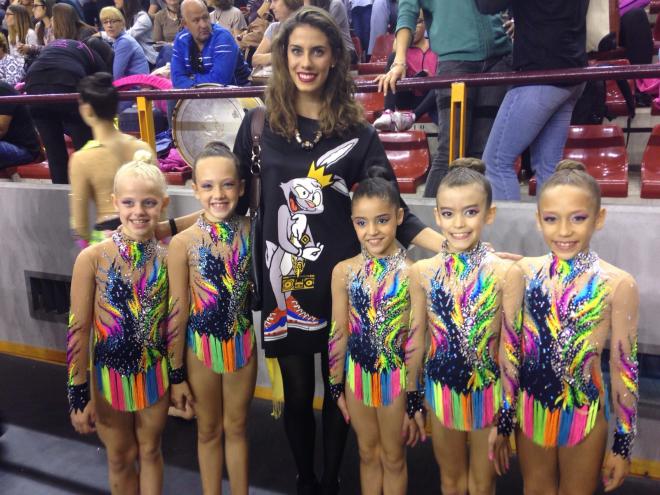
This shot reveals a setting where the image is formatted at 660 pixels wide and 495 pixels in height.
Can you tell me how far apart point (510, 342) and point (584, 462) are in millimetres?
410

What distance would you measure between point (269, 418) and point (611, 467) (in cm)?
189

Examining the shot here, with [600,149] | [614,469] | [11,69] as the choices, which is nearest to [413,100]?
[600,149]

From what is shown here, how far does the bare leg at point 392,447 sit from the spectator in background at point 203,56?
9.17 feet

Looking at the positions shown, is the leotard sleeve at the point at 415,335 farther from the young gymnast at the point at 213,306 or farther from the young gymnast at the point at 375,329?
the young gymnast at the point at 213,306

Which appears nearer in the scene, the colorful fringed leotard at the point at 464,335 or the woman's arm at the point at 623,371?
the woman's arm at the point at 623,371

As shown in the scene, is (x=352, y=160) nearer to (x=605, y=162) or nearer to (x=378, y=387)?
(x=378, y=387)

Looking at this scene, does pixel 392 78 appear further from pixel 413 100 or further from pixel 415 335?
pixel 413 100

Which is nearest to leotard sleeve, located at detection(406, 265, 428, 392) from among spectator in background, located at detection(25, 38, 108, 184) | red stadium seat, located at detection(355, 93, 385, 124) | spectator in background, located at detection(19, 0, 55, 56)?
spectator in background, located at detection(25, 38, 108, 184)

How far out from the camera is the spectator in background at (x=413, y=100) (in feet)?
11.8

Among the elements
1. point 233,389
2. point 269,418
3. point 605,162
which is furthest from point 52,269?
point 605,162

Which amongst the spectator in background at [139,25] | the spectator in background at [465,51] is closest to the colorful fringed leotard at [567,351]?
the spectator in background at [465,51]

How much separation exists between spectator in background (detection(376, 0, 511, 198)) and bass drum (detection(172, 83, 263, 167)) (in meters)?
1.07

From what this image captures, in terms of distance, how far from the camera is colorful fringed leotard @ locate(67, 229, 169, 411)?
80.6 inches

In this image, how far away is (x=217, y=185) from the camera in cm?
203
